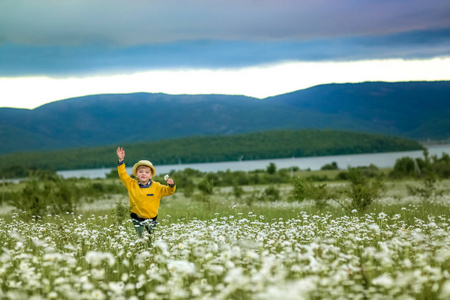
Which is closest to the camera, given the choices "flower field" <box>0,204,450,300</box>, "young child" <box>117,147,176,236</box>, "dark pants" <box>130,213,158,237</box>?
"flower field" <box>0,204,450,300</box>

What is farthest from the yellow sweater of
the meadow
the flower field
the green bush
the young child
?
the green bush

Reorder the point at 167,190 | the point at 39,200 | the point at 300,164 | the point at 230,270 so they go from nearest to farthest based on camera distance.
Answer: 1. the point at 230,270
2. the point at 167,190
3. the point at 39,200
4. the point at 300,164

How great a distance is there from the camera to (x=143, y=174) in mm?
10414

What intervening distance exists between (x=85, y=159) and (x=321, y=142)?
85117 millimetres

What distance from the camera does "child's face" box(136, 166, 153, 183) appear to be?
10.4 m

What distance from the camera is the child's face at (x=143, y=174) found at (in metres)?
10.4

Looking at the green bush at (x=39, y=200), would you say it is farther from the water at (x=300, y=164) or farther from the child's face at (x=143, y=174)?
the water at (x=300, y=164)

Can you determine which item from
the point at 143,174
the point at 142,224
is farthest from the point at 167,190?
the point at 142,224

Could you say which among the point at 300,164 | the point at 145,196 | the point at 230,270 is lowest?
the point at 300,164

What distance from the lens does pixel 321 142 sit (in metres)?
194

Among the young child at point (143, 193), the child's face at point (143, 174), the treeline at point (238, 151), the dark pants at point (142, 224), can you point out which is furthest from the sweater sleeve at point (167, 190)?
the treeline at point (238, 151)

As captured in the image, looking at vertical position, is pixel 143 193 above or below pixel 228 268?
above

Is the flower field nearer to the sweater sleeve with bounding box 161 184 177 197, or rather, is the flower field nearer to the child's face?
the sweater sleeve with bounding box 161 184 177 197

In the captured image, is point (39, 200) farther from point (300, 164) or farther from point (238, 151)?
point (238, 151)
